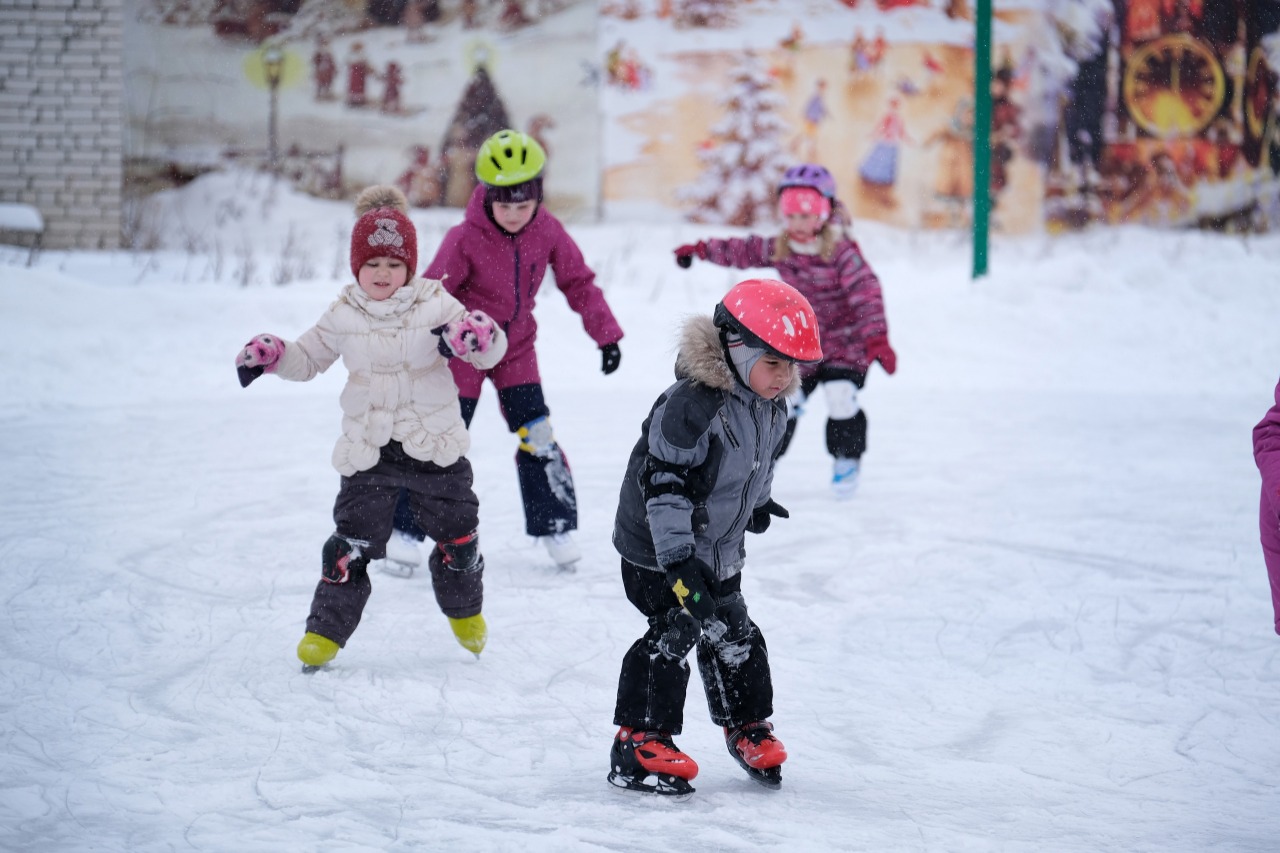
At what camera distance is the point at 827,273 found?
6418 millimetres

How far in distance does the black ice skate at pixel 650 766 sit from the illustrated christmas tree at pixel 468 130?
1251 cm

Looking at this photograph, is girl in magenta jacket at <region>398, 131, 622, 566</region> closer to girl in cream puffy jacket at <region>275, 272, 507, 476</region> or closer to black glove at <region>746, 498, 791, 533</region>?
girl in cream puffy jacket at <region>275, 272, 507, 476</region>

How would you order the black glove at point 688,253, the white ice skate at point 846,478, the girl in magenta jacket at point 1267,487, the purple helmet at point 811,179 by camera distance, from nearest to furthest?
1. the girl in magenta jacket at point 1267,487
2. the black glove at point 688,253
3. the purple helmet at point 811,179
4. the white ice skate at point 846,478

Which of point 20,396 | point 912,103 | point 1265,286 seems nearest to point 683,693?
point 20,396

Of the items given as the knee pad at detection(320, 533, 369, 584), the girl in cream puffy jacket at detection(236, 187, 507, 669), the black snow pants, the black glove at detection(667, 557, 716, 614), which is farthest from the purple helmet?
the black glove at detection(667, 557, 716, 614)

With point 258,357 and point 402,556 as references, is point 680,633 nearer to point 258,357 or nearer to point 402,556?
point 258,357

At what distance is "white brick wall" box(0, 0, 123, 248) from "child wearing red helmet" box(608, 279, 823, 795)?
11.6 meters

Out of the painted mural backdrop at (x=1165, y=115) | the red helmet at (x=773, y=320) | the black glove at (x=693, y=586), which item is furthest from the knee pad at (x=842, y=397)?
the painted mural backdrop at (x=1165, y=115)

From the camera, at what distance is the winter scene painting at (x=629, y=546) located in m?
3.03

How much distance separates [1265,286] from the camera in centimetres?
1251

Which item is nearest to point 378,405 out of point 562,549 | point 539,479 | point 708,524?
point 708,524

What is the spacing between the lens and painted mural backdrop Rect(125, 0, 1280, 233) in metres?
15.2

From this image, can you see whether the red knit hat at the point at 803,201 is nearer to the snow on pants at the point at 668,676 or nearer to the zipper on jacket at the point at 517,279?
the zipper on jacket at the point at 517,279

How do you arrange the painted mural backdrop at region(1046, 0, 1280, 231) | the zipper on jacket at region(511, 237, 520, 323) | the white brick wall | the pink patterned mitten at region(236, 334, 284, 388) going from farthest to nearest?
the painted mural backdrop at region(1046, 0, 1280, 231) < the white brick wall < the zipper on jacket at region(511, 237, 520, 323) < the pink patterned mitten at region(236, 334, 284, 388)
